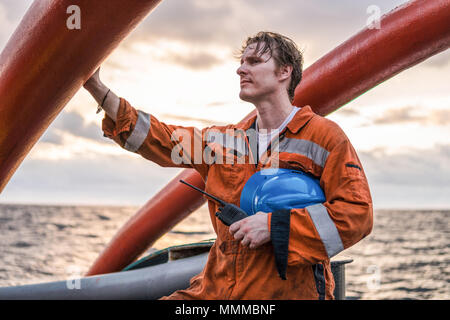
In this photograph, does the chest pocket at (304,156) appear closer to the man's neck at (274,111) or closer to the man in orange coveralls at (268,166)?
the man in orange coveralls at (268,166)

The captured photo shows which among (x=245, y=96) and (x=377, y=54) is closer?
(x=245, y=96)

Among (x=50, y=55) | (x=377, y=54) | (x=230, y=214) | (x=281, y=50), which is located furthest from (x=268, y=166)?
(x=377, y=54)

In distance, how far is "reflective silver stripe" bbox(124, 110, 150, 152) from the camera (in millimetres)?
2146

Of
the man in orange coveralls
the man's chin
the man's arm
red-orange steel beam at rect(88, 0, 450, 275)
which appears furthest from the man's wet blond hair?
red-orange steel beam at rect(88, 0, 450, 275)

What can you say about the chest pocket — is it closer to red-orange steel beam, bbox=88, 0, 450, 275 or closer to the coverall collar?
the coverall collar

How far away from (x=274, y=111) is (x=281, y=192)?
488 mm

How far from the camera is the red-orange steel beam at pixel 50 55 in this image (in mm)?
1796

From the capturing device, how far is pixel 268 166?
197 centimetres

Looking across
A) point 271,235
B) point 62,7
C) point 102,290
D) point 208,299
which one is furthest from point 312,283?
point 102,290

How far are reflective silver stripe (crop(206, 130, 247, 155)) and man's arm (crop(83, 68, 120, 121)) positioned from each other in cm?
47

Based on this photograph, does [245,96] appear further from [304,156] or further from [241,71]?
[304,156]
